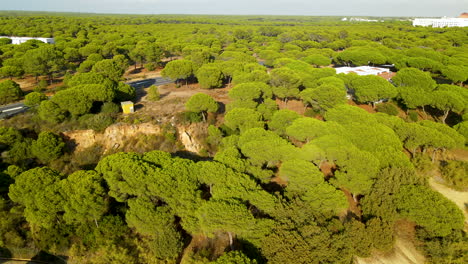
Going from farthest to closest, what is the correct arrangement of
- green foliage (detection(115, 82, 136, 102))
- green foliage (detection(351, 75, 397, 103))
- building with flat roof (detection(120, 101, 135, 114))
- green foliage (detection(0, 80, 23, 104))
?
1. green foliage (detection(351, 75, 397, 103))
2. green foliage (detection(115, 82, 136, 102))
3. green foliage (detection(0, 80, 23, 104))
4. building with flat roof (detection(120, 101, 135, 114))

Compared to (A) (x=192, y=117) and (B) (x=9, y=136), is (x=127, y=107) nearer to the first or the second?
(A) (x=192, y=117)

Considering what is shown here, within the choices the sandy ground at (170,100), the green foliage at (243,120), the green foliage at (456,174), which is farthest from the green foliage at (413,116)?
the sandy ground at (170,100)

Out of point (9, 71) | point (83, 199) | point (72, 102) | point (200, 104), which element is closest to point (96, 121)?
point (72, 102)

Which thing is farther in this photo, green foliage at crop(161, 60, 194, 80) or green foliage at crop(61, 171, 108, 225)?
green foliage at crop(161, 60, 194, 80)

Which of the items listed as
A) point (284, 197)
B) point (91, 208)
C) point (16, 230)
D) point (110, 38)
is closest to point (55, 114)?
point (16, 230)

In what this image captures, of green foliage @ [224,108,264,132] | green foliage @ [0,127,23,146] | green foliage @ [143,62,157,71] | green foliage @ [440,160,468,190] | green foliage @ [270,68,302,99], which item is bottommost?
green foliage @ [440,160,468,190]

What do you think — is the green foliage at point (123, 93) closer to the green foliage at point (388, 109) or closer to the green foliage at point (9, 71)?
the green foliage at point (9, 71)

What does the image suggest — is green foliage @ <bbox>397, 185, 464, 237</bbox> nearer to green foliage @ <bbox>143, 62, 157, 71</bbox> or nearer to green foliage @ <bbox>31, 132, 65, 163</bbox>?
green foliage @ <bbox>31, 132, 65, 163</bbox>

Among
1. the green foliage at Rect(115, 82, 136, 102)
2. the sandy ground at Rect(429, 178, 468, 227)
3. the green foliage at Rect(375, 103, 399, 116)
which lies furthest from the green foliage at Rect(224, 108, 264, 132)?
the green foliage at Rect(375, 103, 399, 116)
